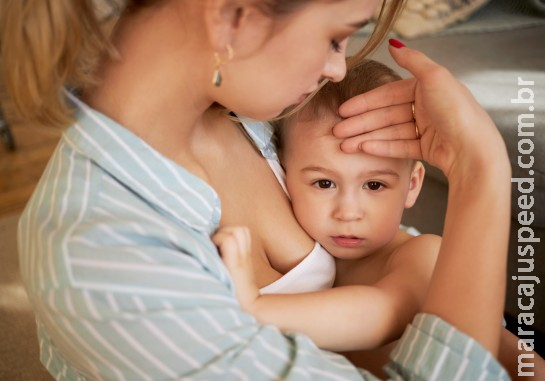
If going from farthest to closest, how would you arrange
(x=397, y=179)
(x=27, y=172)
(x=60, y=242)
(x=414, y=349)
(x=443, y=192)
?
(x=27, y=172)
(x=443, y=192)
(x=397, y=179)
(x=414, y=349)
(x=60, y=242)

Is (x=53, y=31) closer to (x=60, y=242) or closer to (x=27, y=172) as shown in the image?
(x=60, y=242)

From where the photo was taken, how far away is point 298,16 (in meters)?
0.81

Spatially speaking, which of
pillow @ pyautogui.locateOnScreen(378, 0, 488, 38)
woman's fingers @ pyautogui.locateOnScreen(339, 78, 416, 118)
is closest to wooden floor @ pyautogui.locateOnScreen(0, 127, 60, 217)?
pillow @ pyautogui.locateOnScreen(378, 0, 488, 38)

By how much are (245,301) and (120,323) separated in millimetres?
221

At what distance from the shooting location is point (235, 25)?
0.82 metres

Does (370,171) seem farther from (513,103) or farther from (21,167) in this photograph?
(21,167)

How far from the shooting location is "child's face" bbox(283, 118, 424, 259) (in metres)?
1.15

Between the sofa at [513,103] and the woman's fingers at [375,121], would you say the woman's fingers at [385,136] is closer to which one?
the woman's fingers at [375,121]

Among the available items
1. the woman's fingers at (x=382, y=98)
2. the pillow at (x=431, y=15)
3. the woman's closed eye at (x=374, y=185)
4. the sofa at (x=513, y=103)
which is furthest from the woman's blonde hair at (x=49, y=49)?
the pillow at (x=431, y=15)

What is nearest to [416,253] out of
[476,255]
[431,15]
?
[476,255]

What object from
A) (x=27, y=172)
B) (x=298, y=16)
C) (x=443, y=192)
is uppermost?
(x=298, y=16)

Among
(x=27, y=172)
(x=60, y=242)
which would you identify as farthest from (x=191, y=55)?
(x=27, y=172)

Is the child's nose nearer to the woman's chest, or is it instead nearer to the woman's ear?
the woman's chest

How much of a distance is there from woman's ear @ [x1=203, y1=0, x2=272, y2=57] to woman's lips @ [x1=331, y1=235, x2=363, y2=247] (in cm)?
43
